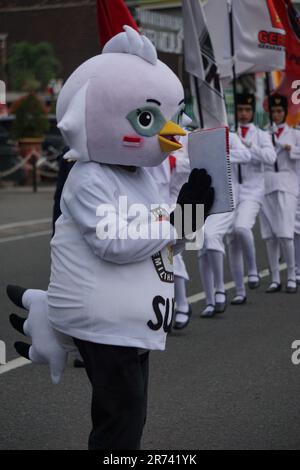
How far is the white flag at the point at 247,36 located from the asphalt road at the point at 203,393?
10.3 ft

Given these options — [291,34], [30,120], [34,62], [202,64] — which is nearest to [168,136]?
[202,64]

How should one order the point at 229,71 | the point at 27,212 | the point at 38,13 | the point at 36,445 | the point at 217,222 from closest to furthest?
the point at 36,445 < the point at 217,222 < the point at 229,71 < the point at 27,212 < the point at 38,13

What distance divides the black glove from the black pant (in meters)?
0.60

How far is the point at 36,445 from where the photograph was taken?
5.69 metres

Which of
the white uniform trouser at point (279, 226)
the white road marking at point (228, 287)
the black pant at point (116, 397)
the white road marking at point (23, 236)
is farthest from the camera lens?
the white road marking at point (23, 236)

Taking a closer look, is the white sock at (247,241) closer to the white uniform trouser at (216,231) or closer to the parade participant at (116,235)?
the white uniform trouser at (216,231)

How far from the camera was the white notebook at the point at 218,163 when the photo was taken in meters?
4.61

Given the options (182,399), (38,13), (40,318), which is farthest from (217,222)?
(38,13)

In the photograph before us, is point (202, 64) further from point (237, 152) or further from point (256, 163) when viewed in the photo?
point (256, 163)

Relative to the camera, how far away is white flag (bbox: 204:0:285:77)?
1209cm

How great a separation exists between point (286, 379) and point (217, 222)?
313cm

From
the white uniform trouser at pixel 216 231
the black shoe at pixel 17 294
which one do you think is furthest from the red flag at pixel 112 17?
the white uniform trouser at pixel 216 231

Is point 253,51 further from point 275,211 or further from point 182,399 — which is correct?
point 182,399

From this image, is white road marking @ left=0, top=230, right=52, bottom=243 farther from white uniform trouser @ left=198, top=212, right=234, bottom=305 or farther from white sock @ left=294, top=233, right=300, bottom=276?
white uniform trouser @ left=198, top=212, right=234, bottom=305
